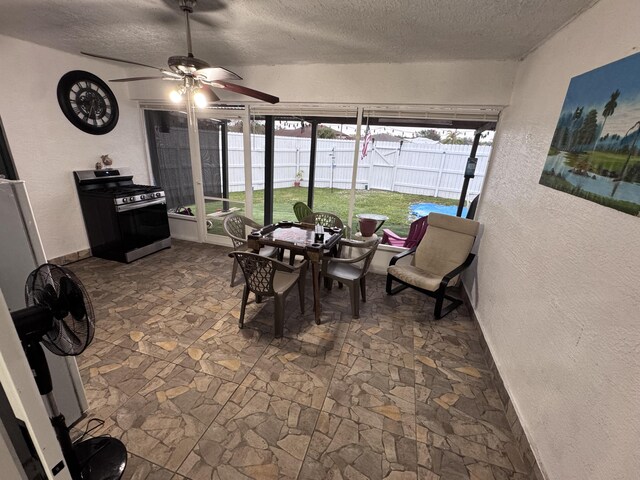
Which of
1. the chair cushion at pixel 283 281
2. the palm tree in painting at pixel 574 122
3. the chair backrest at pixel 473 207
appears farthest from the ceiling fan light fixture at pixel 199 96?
A: the chair backrest at pixel 473 207

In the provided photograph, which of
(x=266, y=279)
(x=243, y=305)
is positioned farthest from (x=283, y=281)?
(x=243, y=305)

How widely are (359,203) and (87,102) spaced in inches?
199

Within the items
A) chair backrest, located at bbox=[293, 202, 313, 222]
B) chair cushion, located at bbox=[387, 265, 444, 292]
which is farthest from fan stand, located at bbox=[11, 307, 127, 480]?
chair backrest, located at bbox=[293, 202, 313, 222]

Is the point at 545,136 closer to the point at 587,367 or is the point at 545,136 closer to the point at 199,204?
the point at 587,367

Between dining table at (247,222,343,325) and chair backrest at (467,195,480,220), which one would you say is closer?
dining table at (247,222,343,325)

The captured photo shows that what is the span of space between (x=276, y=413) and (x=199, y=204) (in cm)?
351

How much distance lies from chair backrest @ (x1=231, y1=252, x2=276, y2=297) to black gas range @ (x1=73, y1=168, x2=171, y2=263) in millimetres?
2220

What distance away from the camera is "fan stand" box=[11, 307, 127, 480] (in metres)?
0.95

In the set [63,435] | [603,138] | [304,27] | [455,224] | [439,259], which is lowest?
[63,435]

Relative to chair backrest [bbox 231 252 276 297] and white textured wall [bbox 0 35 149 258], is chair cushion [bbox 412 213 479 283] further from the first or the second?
white textured wall [bbox 0 35 149 258]

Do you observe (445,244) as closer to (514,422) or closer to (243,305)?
(514,422)

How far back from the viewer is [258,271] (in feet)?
7.34

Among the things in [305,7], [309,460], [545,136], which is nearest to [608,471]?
[309,460]

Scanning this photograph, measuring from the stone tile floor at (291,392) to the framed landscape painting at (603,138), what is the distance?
1.50m
